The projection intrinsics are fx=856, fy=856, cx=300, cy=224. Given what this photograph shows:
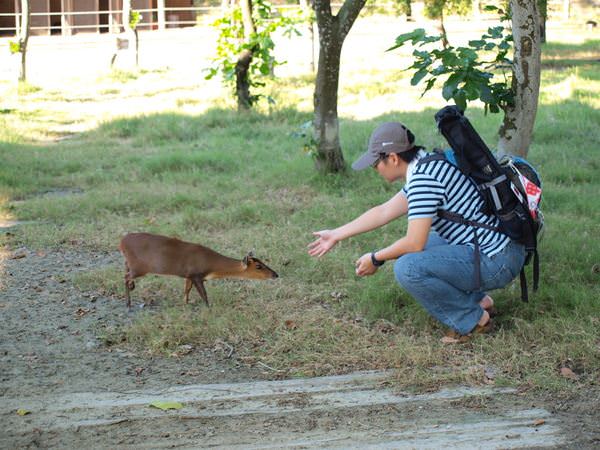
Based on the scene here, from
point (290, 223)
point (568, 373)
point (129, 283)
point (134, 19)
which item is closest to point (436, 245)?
point (568, 373)

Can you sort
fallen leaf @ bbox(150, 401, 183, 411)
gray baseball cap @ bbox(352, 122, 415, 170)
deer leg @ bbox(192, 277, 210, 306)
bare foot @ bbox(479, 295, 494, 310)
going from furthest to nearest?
deer leg @ bbox(192, 277, 210, 306)
bare foot @ bbox(479, 295, 494, 310)
gray baseball cap @ bbox(352, 122, 415, 170)
fallen leaf @ bbox(150, 401, 183, 411)

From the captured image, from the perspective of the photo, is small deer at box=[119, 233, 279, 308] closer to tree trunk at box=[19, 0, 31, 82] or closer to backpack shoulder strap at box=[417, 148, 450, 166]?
backpack shoulder strap at box=[417, 148, 450, 166]

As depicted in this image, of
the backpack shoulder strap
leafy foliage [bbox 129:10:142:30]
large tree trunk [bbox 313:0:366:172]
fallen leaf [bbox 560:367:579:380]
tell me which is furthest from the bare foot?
leafy foliage [bbox 129:10:142:30]

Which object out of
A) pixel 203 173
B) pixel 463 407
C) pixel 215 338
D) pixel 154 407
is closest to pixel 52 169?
pixel 203 173

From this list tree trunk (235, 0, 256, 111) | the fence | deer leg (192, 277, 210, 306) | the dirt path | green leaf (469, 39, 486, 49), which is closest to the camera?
the dirt path

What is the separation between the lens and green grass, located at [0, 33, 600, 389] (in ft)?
15.5

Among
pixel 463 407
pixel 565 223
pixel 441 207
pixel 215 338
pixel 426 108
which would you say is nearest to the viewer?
pixel 463 407

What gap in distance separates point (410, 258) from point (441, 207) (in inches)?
13.0

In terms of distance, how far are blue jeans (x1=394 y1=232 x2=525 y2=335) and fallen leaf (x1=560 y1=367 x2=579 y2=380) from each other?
558 millimetres

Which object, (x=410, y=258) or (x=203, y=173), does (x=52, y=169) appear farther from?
(x=410, y=258)

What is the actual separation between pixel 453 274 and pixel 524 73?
6.69 feet

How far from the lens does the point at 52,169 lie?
10.0 metres

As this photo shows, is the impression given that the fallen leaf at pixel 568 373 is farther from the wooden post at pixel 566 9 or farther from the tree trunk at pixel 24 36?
the wooden post at pixel 566 9

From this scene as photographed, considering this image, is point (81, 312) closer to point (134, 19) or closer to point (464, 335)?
point (464, 335)
